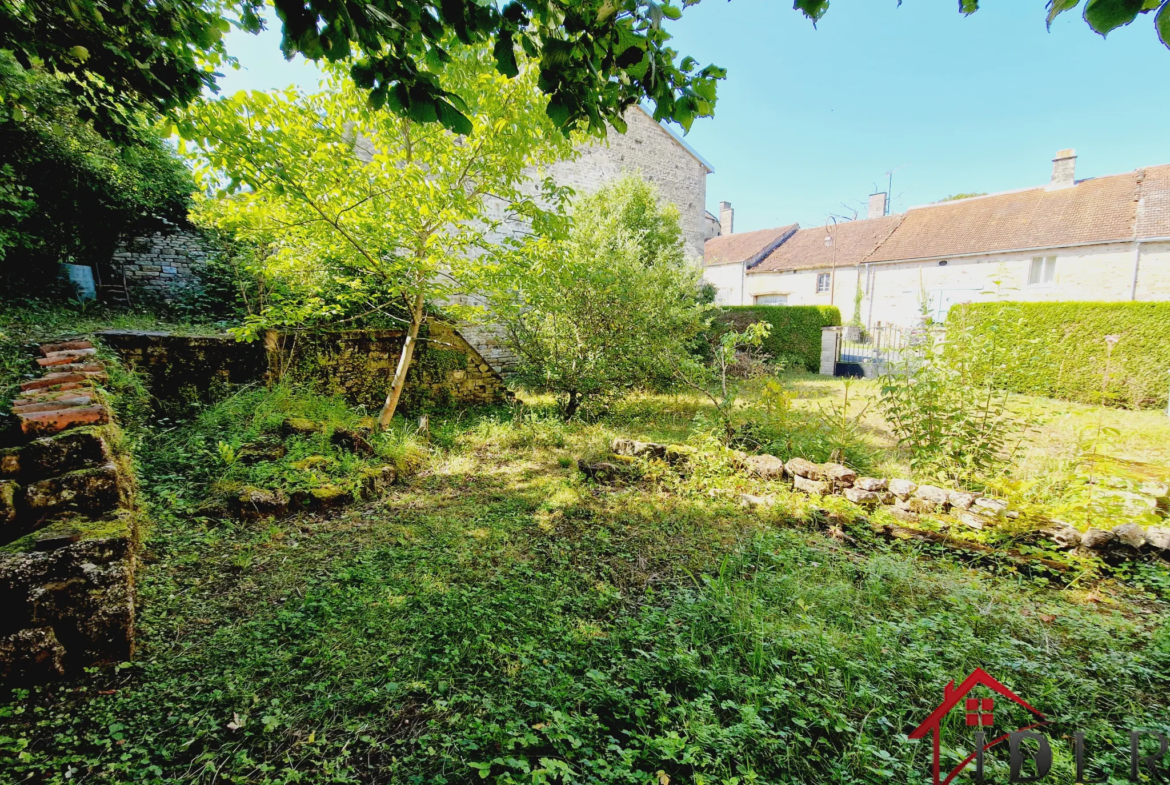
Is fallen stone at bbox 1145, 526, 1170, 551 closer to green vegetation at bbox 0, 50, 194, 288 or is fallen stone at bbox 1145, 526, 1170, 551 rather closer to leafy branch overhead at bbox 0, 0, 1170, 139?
leafy branch overhead at bbox 0, 0, 1170, 139

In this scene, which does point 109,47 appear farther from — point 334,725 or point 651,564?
point 651,564

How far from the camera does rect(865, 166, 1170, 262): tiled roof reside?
14.0 metres

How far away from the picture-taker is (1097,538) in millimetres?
2990

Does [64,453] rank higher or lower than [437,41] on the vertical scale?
lower

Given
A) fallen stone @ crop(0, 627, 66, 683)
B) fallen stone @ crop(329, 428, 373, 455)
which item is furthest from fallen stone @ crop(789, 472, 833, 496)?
fallen stone @ crop(0, 627, 66, 683)

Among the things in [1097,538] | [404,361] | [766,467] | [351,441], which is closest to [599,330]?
[404,361]

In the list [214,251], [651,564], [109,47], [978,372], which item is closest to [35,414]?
[109,47]

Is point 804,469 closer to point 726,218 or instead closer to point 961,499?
point 961,499

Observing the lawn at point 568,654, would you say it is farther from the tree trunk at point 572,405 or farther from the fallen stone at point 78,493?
the tree trunk at point 572,405

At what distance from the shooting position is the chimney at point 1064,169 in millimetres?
15906

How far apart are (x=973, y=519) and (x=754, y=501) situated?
1570 millimetres

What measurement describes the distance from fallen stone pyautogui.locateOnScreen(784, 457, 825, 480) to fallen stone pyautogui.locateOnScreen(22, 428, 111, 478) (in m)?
5.19

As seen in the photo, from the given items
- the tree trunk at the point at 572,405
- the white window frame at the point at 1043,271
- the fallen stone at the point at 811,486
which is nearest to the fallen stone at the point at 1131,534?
the fallen stone at the point at 811,486

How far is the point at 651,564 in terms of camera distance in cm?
315
